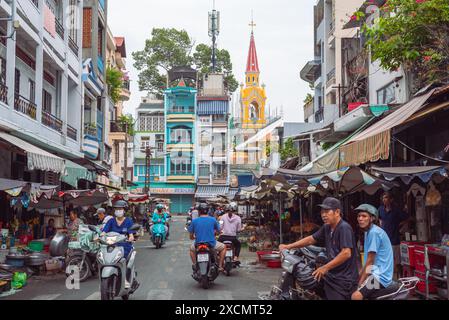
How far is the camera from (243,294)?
1059 centimetres

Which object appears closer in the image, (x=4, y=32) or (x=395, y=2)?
(x=395, y=2)

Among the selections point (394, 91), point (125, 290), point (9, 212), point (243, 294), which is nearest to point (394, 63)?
point (394, 91)

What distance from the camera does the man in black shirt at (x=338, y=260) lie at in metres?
6.23

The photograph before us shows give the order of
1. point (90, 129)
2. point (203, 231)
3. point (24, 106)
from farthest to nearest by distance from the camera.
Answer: point (90, 129), point (24, 106), point (203, 231)

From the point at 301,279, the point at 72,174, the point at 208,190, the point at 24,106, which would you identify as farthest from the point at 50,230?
the point at 208,190

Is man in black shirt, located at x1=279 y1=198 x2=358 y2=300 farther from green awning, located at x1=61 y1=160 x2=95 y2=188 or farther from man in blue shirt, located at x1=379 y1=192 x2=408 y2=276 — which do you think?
green awning, located at x1=61 y1=160 x2=95 y2=188

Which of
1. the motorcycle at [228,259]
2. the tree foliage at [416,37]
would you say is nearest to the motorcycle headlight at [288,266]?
the motorcycle at [228,259]

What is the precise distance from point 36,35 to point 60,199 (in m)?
6.14

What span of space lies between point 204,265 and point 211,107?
5713 cm

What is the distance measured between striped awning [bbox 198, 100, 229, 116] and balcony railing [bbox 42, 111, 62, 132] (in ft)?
146

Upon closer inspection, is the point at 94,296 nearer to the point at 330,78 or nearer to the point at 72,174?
the point at 72,174

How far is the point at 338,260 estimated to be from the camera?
618 cm
